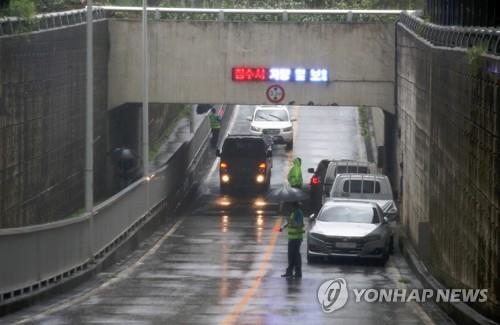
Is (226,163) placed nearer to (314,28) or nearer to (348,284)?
(314,28)

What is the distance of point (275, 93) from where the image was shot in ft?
155

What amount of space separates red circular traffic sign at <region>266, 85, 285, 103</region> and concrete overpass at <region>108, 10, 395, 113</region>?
0.12 meters

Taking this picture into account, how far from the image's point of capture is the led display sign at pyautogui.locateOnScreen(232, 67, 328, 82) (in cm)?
4703

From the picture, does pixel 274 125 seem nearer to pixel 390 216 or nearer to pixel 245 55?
pixel 245 55

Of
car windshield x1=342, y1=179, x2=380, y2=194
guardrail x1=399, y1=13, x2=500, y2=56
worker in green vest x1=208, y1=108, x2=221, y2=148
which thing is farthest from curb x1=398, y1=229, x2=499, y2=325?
worker in green vest x1=208, y1=108, x2=221, y2=148

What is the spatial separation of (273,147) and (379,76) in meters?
17.9

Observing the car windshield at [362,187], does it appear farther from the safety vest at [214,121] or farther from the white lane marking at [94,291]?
the safety vest at [214,121]

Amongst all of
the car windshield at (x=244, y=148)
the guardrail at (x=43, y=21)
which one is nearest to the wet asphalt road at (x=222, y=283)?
the car windshield at (x=244, y=148)

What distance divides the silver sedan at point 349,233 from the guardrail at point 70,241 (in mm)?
4575

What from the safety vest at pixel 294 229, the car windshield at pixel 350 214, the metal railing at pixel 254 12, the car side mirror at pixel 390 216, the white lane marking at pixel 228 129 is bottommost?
the white lane marking at pixel 228 129

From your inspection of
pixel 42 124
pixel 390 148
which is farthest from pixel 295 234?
pixel 390 148

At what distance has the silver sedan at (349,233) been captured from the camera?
103 ft

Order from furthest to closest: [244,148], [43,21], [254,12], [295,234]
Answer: [244,148]
[254,12]
[43,21]
[295,234]

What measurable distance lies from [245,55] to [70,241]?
855 inches
